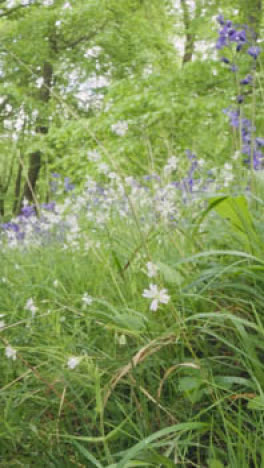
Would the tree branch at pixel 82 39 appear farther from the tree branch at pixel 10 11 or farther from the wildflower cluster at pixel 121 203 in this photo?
the wildflower cluster at pixel 121 203

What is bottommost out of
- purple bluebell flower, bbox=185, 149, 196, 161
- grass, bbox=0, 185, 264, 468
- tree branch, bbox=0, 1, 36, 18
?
grass, bbox=0, 185, 264, 468

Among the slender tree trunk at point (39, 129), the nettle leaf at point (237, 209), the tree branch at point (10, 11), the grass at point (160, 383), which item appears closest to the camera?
the grass at point (160, 383)

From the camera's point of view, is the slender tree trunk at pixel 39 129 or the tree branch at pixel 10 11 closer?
the tree branch at pixel 10 11

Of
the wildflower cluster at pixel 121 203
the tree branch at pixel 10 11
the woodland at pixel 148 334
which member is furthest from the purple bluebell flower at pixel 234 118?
the tree branch at pixel 10 11

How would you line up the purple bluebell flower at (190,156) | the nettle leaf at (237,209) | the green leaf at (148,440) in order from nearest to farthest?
the green leaf at (148,440) → the nettle leaf at (237,209) → the purple bluebell flower at (190,156)

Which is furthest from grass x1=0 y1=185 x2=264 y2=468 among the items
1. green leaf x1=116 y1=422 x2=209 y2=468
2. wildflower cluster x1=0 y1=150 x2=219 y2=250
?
wildflower cluster x1=0 y1=150 x2=219 y2=250

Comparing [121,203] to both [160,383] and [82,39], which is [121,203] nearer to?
[160,383]

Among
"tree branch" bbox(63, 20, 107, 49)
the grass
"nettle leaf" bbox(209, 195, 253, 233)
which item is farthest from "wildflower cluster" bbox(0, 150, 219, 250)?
"tree branch" bbox(63, 20, 107, 49)

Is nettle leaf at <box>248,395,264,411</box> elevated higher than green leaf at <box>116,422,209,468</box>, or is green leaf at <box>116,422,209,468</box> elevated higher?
nettle leaf at <box>248,395,264,411</box>

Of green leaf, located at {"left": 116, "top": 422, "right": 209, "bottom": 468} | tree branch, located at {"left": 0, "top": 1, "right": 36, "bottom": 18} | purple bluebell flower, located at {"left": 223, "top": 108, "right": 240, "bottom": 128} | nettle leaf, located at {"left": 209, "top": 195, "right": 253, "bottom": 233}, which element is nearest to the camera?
green leaf, located at {"left": 116, "top": 422, "right": 209, "bottom": 468}

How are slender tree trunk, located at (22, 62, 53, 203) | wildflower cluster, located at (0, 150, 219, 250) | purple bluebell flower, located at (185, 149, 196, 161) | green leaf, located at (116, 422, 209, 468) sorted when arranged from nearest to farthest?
1. green leaf, located at (116, 422, 209, 468)
2. wildflower cluster, located at (0, 150, 219, 250)
3. purple bluebell flower, located at (185, 149, 196, 161)
4. slender tree trunk, located at (22, 62, 53, 203)

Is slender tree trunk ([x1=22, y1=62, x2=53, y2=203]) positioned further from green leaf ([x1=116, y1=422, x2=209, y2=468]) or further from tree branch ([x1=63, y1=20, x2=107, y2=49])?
green leaf ([x1=116, y1=422, x2=209, y2=468])

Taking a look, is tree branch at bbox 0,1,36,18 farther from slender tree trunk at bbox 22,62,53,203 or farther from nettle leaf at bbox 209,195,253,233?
nettle leaf at bbox 209,195,253,233

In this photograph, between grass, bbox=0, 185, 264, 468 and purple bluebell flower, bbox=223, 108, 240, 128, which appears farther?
purple bluebell flower, bbox=223, 108, 240, 128
